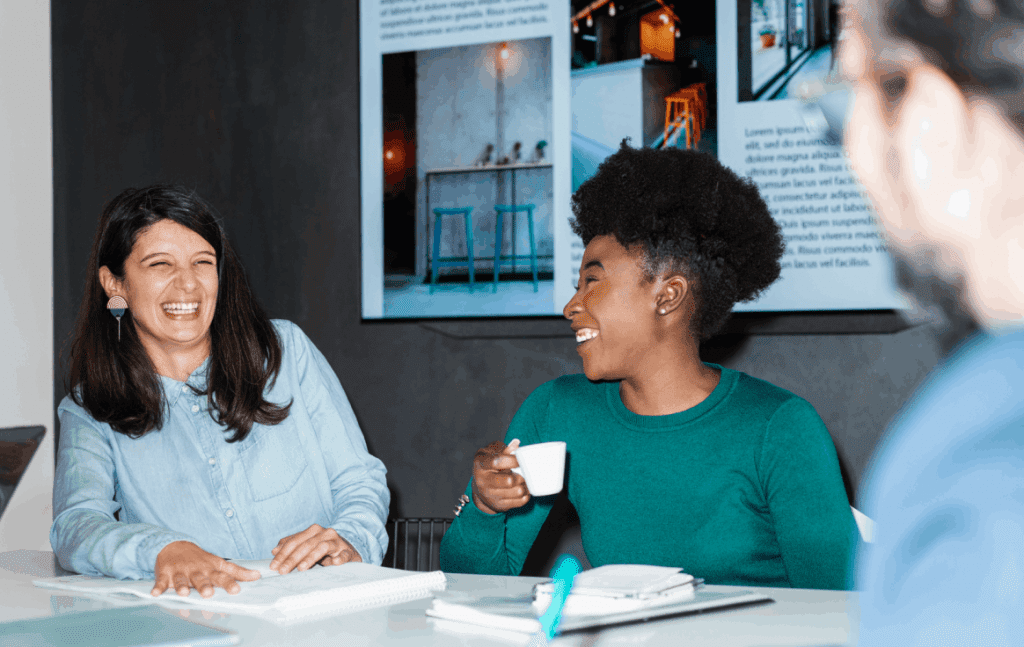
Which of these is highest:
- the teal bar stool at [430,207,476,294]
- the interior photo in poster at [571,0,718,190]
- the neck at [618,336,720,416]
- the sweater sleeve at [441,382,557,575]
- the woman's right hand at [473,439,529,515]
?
the interior photo in poster at [571,0,718,190]

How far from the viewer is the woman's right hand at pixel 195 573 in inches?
49.3

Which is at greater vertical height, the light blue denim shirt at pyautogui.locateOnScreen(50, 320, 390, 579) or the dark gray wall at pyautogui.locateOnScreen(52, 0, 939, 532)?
the dark gray wall at pyautogui.locateOnScreen(52, 0, 939, 532)

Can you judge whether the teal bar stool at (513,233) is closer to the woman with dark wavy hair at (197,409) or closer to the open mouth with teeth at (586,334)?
the woman with dark wavy hair at (197,409)

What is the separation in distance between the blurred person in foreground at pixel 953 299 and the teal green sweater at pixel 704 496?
1094mm

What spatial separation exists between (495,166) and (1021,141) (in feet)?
8.00

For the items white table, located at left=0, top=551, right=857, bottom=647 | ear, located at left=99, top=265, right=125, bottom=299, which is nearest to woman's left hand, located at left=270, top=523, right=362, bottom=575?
white table, located at left=0, top=551, right=857, bottom=647

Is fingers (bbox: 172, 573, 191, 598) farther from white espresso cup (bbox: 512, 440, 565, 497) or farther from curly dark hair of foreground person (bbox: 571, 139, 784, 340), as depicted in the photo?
curly dark hair of foreground person (bbox: 571, 139, 784, 340)

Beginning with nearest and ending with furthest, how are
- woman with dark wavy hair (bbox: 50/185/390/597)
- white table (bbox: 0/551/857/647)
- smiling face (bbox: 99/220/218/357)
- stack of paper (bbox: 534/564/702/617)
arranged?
white table (bbox: 0/551/857/647)
stack of paper (bbox: 534/564/702/617)
woman with dark wavy hair (bbox: 50/185/390/597)
smiling face (bbox: 99/220/218/357)

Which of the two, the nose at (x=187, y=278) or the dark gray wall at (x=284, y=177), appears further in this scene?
the dark gray wall at (x=284, y=177)

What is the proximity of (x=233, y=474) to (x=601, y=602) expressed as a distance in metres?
0.96

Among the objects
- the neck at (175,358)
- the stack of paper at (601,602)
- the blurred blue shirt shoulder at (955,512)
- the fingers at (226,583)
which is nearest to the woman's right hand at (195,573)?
the fingers at (226,583)

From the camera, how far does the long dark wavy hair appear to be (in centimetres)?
180

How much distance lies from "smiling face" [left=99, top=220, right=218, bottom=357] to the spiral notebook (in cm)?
61

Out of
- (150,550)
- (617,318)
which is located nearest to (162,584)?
(150,550)
